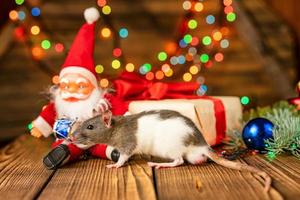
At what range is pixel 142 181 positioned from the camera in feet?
4.65

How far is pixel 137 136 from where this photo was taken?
158 cm

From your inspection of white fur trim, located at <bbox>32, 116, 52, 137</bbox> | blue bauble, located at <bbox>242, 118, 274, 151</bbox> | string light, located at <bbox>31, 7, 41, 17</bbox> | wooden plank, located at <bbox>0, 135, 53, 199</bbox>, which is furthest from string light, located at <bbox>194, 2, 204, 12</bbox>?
white fur trim, located at <bbox>32, 116, 52, 137</bbox>

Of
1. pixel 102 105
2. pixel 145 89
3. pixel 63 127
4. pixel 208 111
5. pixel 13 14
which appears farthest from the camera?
pixel 13 14

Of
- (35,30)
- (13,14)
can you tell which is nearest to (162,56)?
(35,30)

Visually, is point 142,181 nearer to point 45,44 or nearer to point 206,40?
point 45,44

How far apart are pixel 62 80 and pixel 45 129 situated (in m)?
0.21

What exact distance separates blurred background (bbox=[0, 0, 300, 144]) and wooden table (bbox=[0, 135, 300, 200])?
1595mm

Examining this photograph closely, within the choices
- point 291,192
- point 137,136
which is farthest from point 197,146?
point 291,192

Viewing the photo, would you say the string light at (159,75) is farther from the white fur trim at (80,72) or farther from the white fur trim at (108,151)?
the white fur trim at (108,151)

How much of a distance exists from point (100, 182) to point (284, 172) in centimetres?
54

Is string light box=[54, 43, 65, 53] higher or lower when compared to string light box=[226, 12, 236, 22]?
lower

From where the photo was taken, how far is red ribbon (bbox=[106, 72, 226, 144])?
6.37 feet

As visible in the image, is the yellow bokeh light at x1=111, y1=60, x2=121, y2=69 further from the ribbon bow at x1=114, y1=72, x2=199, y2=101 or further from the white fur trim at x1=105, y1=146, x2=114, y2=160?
the white fur trim at x1=105, y1=146, x2=114, y2=160

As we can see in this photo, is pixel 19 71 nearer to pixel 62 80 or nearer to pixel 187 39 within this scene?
pixel 187 39
